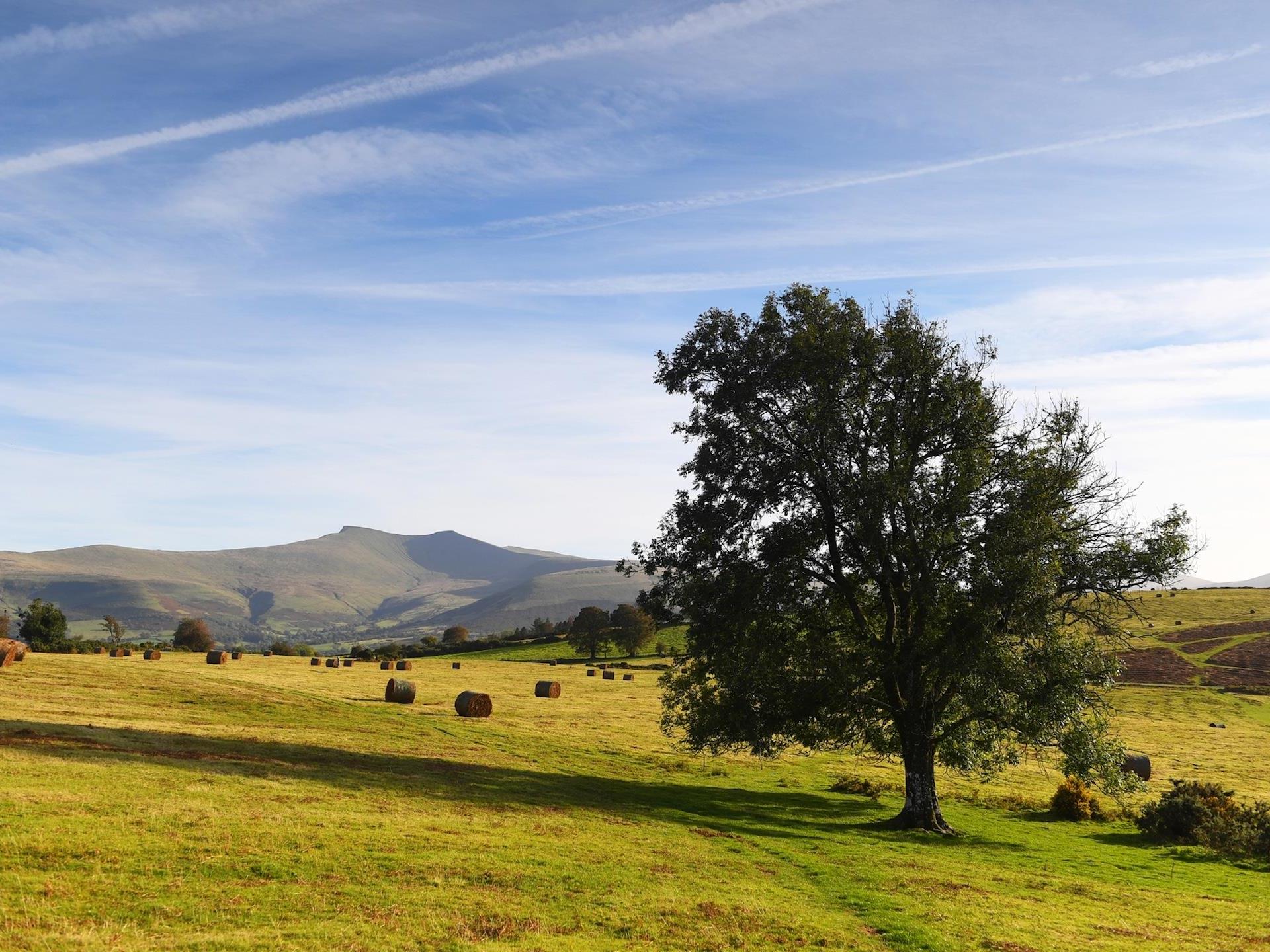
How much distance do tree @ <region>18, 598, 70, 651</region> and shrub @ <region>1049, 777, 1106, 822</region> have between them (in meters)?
94.2

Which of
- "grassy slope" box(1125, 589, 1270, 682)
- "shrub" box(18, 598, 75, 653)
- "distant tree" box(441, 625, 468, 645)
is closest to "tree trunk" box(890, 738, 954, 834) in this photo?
"shrub" box(18, 598, 75, 653)

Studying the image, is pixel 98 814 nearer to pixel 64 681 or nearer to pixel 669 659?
pixel 64 681

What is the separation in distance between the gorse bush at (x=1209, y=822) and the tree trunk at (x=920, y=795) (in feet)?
36.8

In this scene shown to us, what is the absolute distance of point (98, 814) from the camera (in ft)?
61.2

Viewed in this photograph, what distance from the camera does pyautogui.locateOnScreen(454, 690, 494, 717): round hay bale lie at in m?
54.8

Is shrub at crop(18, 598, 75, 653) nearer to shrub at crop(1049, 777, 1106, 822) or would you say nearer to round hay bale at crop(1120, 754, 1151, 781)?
shrub at crop(1049, 777, 1106, 822)

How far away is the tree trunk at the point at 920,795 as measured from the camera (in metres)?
33.5

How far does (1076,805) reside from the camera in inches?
1607

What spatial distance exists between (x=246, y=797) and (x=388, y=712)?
30.2 meters

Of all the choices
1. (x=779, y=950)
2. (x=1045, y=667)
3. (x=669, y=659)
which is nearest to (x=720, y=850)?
(x=779, y=950)

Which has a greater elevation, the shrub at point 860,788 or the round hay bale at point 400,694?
the round hay bale at point 400,694

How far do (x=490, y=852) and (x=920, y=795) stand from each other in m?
19.9

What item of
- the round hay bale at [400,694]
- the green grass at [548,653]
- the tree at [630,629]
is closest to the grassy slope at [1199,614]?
the green grass at [548,653]

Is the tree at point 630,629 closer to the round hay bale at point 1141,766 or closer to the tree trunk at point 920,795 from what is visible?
the round hay bale at point 1141,766
